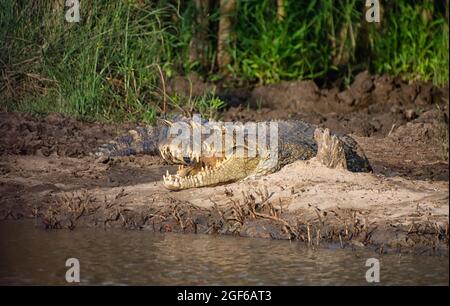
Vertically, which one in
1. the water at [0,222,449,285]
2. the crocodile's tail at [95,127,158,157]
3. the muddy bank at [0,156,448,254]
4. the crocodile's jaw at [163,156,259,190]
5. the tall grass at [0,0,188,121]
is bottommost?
the water at [0,222,449,285]

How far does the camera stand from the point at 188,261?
21.5 ft

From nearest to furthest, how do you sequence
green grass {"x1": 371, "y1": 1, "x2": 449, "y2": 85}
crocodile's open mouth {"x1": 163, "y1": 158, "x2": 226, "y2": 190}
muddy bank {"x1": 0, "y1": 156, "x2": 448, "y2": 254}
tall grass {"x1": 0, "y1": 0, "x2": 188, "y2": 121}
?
muddy bank {"x1": 0, "y1": 156, "x2": 448, "y2": 254} → crocodile's open mouth {"x1": 163, "y1": 158, "x2": 226, "y2": 190} → tall grass {"x1": 0, "y1": 0, "x2": 188, "y2": 121} → green grass {"x1": 371, "y1": 1, "x2": 449, "y2": 85}

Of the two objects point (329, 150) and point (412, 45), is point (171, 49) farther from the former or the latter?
point (329, 150)

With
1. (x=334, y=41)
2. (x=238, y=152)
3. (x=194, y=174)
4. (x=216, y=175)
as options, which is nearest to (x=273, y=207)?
(x=216, y=175)

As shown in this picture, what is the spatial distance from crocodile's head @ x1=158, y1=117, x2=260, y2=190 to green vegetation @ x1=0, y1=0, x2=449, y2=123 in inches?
86.8

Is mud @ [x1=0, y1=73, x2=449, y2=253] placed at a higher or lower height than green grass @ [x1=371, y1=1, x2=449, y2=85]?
lower

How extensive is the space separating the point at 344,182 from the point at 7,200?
260 centimetres

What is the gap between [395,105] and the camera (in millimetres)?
11969

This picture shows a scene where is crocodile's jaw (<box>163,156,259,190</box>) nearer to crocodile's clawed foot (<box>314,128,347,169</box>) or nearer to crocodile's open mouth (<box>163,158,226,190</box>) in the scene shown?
crocodile's open mouth (<box>163,158,226,190</box>)

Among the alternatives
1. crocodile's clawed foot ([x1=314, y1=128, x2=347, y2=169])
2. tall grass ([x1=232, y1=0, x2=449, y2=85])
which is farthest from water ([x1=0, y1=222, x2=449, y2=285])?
tall grass ([x1=232, y1=0, x2=449, y2=85])

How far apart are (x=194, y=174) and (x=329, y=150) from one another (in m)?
1.09

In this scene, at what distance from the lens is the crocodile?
26.2 feet

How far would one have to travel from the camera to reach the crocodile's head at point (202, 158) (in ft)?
26.2

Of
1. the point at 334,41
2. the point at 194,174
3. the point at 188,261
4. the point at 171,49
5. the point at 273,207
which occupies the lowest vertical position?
the point at 188,261
